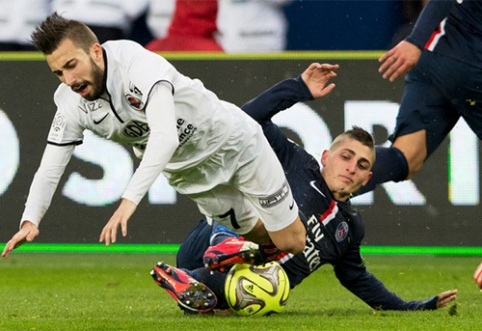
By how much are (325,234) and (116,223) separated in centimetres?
171

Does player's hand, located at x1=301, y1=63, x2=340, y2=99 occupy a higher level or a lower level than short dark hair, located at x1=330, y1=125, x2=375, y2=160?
higher

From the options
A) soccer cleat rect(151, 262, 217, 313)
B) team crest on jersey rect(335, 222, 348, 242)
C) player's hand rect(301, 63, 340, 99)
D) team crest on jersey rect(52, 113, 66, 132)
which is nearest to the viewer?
team crest on jersey rect(52, 113, 66, 132)

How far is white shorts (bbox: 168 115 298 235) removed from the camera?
4.89 m

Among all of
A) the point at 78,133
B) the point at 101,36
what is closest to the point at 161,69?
the point at 78,133

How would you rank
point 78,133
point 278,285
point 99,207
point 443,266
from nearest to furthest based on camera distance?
1. point 78,133
2. point 278,285
3. point 443,266
4. point 99,207

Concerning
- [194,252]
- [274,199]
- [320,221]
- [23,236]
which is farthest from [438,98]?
[23,236]

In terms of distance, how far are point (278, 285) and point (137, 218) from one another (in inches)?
141

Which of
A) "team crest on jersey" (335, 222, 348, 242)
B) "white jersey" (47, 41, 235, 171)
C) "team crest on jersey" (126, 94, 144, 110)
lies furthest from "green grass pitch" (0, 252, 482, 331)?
"team crest on jersey" (126, 94, 144, 110)

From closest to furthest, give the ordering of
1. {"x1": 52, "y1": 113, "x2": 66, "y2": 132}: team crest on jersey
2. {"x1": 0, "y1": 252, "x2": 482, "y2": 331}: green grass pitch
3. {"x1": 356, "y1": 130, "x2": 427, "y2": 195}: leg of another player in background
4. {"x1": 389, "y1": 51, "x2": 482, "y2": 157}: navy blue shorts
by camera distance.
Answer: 1. {"x1": 0, "y1": 252, "x2": 482, "y2": 331}: green grass pitch
2. {"x1": 52, "y1": 113, "x2": 66, "y2": 132}: team crest on jersey
3. {"x1": 389, "y1": 51, "x2": 482, "y2": 157}: navy blue shorts
4. {"x1": 356, "y1": 130, "x2": 427, "y2": 195}: leg of another player in background

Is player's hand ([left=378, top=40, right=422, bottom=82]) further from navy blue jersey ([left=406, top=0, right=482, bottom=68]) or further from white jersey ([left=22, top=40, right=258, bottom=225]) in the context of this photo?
white jersey ([left=22, top=40, right=258, bottom=225])

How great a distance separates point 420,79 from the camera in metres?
6.35

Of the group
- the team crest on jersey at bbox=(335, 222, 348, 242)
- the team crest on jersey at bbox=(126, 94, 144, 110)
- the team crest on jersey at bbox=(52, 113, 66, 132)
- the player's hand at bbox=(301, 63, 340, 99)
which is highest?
the team crest on jersey at bbox=(126, 94, 144, 110)

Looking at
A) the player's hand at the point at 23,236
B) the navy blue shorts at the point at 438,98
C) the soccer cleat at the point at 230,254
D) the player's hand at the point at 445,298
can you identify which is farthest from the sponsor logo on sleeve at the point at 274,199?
the navy blue shorts at the point at 438,98

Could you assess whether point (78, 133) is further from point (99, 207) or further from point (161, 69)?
point (99, 207)
